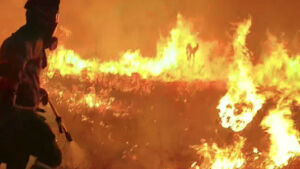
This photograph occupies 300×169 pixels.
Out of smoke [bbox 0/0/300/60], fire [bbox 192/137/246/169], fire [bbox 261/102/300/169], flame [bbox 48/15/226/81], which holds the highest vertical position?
smoke [bbox 0/0/300/60]

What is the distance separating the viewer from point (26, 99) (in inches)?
164

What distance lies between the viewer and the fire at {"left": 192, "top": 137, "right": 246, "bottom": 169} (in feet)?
23.9

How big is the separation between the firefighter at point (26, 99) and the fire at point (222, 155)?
365 centimetres

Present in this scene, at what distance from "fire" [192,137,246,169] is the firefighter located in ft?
12.0

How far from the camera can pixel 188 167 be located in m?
7.27

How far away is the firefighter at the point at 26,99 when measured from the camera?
3900 millimetres

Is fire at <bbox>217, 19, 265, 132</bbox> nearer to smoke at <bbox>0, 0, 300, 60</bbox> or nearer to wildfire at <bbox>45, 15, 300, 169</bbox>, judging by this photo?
wildfire at <bbox>45, 15, 300, 169</bbox>

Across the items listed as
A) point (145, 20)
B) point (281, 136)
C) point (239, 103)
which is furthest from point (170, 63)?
point (281, 136)

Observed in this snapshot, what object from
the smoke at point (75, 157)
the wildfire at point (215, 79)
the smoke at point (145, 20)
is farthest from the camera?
the smoke at point (145, 20)

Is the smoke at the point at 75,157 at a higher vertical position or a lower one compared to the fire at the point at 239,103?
lower

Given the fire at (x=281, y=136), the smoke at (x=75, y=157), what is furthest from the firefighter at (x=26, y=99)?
the fire at (x=281, y=136)

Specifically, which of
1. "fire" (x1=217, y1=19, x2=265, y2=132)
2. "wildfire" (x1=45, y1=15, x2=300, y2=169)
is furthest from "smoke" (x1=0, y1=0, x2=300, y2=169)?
"wildfire" (x1=45, y1=15, x2=300, y2=169)

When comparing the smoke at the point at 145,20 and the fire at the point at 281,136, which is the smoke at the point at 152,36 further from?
the fire at the point at 281,136

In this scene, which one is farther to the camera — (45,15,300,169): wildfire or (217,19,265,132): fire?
(217,19,265,132): fire
